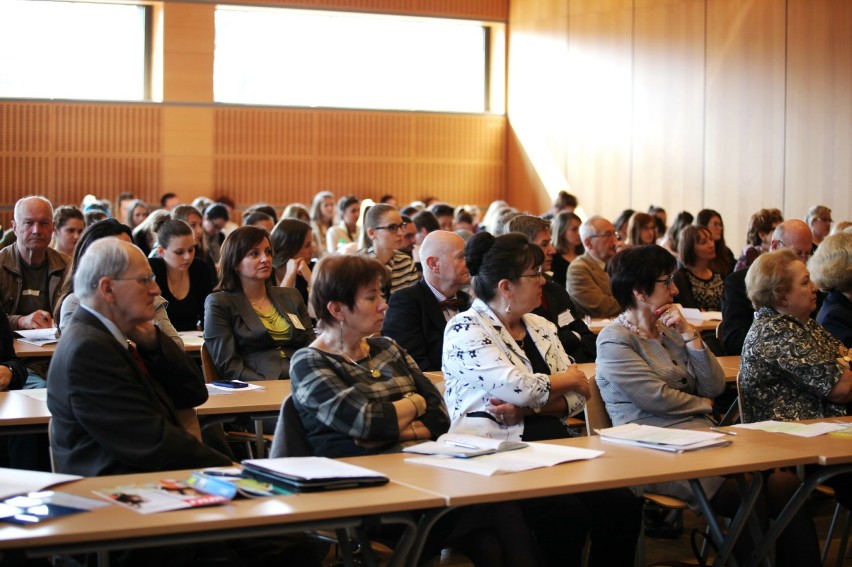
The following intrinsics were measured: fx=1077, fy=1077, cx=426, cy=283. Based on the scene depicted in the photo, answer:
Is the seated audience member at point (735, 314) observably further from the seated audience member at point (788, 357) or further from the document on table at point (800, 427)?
the document on table at point (800, 427)

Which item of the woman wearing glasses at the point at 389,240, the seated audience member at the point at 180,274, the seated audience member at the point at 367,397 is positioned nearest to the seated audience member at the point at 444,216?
the woman wearing glasses at the point at 389,240

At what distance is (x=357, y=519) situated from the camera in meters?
2.66

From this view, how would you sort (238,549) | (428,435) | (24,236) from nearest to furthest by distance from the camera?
1. (238,549)
2. (428,435)
3. (24,236)

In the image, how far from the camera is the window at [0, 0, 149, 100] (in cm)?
1441

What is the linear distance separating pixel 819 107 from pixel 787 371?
318 inches

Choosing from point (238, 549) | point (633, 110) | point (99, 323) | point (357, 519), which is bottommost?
point (238, 549)

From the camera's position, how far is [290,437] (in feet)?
11.3

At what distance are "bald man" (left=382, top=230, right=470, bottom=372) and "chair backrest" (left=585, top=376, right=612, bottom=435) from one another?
40.9 inches

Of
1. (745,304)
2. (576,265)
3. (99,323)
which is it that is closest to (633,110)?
(576,265)

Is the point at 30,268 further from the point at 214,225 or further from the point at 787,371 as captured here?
the point at 787,371

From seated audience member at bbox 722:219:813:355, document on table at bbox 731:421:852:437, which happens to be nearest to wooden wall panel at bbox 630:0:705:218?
seated audience member at bbox 722:219:813:355

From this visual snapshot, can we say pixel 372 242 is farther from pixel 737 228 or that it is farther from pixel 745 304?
pixel 737 228

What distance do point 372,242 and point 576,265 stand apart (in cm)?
145

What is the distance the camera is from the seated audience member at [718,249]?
862cm
